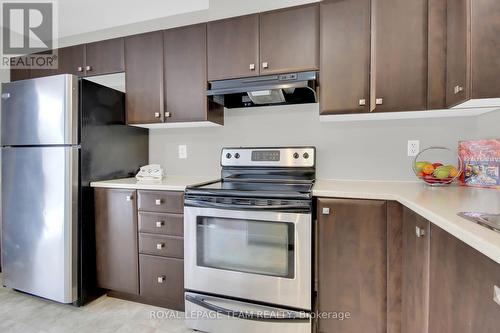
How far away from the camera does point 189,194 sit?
1635mm

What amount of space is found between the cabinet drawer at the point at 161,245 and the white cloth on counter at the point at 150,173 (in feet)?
1.63

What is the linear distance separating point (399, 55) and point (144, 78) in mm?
1879

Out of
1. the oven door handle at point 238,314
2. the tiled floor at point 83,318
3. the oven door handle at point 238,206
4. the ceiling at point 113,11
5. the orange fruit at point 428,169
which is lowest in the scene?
the tiled floor at point 83,318

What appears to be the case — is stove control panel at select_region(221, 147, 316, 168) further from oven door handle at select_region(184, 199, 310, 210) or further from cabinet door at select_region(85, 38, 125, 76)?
cabinet door at select_region(85, 38, 125, 76)

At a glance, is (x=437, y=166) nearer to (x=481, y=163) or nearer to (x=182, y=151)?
(x=481, y=163)

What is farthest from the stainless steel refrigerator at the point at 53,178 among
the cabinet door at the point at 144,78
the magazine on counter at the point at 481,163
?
the magazine on counter at the point at 481,163

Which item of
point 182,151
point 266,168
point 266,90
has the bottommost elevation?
point 266,168

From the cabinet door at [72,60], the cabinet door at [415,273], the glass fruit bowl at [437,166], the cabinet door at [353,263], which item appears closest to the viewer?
the cabinet door at [415,273]

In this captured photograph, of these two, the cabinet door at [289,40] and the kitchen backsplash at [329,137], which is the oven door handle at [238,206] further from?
the cabinet door at [289,40]

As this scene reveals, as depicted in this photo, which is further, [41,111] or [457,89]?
[41,111]

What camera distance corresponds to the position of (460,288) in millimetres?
787

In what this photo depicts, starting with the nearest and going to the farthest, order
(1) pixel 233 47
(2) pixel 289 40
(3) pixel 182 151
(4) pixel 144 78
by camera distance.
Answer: (2) pixel 289 40
(1) pixel 233 47
(4) pixel 144 78
(3) pixel 182 151

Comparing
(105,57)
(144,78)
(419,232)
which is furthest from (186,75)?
(419,232)

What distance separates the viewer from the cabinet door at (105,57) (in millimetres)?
2170
